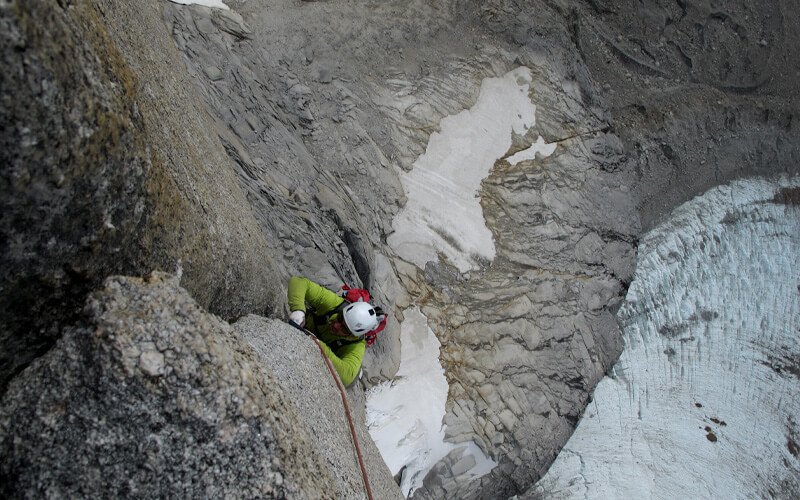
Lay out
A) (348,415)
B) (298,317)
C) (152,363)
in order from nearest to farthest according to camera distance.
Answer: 1. (152,363)
2. (348,415)
3. (298,317)

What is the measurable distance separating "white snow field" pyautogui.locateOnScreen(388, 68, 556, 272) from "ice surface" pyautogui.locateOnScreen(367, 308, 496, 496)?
1174 mm

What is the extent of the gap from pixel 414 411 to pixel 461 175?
373cm

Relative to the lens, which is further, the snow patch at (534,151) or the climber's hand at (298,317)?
the snow patch at (534,151)

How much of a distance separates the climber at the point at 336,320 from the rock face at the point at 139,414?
2.11 m

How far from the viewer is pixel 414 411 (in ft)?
20.5

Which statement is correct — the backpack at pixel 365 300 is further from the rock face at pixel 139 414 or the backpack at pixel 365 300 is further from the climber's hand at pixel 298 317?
the rock face at pixel 139 414

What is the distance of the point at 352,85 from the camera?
742 cm

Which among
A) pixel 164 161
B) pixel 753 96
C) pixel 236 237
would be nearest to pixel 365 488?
pixel 236 237

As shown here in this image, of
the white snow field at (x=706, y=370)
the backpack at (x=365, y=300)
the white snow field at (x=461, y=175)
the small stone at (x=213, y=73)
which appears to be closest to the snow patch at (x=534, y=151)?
the white snow field at (x=461, y=175)

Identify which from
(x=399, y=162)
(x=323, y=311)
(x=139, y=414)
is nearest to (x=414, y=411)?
(x=323, y=311)

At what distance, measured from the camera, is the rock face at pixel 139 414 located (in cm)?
177

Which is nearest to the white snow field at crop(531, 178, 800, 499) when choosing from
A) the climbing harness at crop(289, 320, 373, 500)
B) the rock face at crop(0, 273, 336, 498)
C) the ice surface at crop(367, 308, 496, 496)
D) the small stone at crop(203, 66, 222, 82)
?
the ice surface at crop(367, 308, 496, 496)

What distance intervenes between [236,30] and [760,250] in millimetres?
8553

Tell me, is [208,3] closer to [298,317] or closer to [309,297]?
[309,297]
